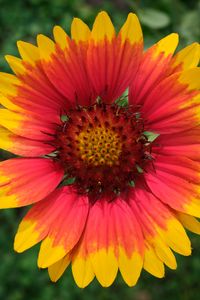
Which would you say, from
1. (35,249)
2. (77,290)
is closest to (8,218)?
(35,249)

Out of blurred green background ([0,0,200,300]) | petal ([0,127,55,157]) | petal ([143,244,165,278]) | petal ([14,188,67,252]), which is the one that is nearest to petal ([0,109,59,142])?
petal ([0,127,55,157])

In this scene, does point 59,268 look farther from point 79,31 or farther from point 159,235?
point 79,31

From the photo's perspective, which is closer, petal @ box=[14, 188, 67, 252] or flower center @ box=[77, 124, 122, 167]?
petal @ box=[14, 188, 67, 252]

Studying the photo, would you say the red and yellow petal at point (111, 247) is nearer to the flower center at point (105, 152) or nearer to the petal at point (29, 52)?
the flower center at point (105, 152)

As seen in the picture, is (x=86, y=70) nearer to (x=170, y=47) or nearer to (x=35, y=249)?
(x=170, y=47)

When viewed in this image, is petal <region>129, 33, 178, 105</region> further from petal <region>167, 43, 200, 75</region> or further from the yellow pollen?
the yellow pollen
